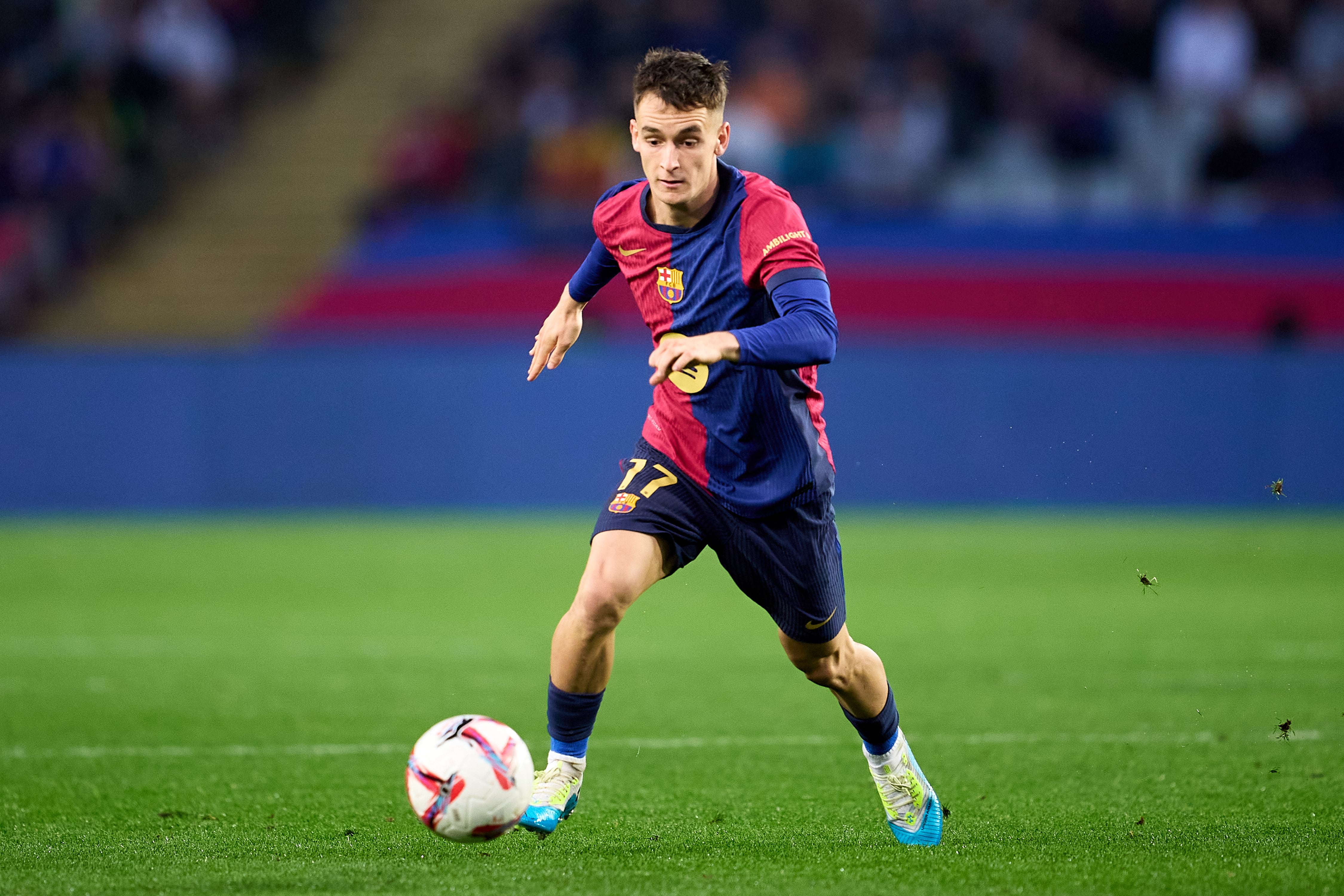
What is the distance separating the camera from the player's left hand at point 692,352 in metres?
3.84

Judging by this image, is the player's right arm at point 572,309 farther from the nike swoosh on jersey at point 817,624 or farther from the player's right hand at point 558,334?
the nike swoosh on jersey at point 817,624

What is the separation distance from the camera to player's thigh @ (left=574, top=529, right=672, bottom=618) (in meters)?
4.33

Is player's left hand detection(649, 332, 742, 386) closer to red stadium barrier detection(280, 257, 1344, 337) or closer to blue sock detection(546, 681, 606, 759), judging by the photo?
blue sock detection(546, 681, 606, 759)

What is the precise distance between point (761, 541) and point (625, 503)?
0.41 meters

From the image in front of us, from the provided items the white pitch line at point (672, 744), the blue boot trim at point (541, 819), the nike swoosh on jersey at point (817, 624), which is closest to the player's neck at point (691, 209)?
the nike swoosh on jersey at point (817, 624)

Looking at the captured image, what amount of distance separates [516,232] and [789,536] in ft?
40.9

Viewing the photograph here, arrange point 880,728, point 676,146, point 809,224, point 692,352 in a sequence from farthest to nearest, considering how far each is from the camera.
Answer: point 809,224 < point 880,728 < point 676,146 < point 692,352

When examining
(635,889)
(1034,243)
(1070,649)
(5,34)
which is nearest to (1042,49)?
(1034,243)

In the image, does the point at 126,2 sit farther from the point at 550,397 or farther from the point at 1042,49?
the point at 1042,49

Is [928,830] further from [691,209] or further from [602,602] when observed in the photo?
[691,209]

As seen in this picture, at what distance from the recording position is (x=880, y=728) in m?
4.61

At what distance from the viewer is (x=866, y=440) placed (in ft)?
49.8

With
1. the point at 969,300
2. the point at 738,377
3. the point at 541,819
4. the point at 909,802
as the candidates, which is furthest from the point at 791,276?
the point at 969,300

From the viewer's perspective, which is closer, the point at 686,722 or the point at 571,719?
the point at 571,719
